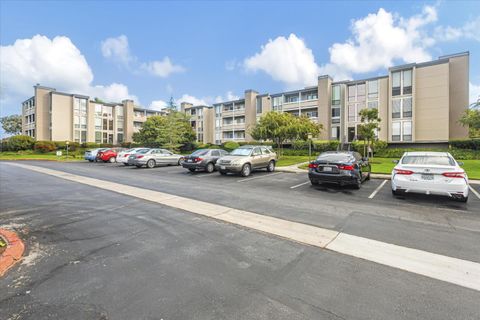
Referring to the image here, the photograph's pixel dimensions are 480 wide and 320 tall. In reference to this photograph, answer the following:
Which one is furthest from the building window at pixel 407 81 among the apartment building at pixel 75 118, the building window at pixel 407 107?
the apartment building at pixel 75 118

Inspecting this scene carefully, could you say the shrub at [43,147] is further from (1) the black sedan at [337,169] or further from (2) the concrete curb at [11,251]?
(1) the black sedan at [337,169]

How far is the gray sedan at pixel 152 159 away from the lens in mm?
19078

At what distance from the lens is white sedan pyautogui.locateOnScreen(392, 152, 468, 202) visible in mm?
6918

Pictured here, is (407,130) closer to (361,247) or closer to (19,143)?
(361,247)

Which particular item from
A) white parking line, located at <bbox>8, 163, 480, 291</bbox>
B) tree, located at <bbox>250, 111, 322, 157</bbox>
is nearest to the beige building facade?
tree, located at <bbox>250, 111, 322, 157</bbox>

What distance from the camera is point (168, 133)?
131 ft

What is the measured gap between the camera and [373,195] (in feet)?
28.1

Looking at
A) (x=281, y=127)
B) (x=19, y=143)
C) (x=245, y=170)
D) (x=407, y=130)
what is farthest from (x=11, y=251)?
(x=19, y=143)

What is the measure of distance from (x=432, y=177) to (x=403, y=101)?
95.2 ft

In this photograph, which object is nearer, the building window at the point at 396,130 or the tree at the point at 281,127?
the tree at the point at 281,127

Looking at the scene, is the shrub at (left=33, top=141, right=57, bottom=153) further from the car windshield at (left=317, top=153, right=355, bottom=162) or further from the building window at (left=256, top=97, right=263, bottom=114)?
the car windshield at (left=317, top=153, right=355, bottom=162)

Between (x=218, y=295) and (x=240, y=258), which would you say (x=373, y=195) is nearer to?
(x=240, y=258)

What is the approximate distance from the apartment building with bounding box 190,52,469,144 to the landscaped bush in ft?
6.69

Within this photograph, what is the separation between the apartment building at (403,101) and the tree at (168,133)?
1995 cm
